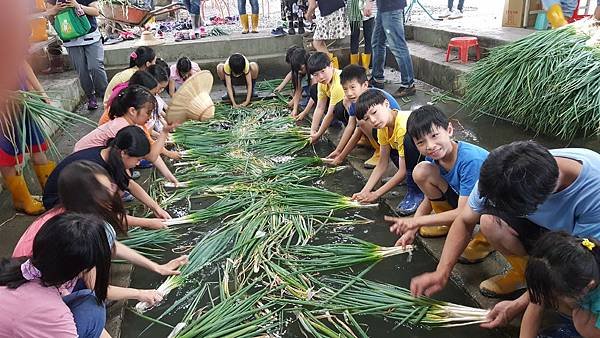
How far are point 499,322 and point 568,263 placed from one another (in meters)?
0.66

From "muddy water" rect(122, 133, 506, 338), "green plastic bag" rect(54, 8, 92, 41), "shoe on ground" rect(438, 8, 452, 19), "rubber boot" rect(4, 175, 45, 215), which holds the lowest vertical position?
"muddy water" rect(122, 133, 506, 338)

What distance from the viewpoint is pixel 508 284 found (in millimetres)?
2432

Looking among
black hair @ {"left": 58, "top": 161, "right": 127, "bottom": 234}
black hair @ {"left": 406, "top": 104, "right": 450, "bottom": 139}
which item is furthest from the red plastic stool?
black hair @ {"left": 58, "top": 161, "right": 127, "bottom": 234}

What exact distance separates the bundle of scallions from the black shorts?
179 centimetres

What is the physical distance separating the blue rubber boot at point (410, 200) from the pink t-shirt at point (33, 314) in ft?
7.45

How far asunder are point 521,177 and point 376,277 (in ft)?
3.83

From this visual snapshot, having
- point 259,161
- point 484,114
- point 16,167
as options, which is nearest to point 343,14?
point 484,114

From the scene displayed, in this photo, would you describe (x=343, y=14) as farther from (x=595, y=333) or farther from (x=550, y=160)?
(x=595, y=333)

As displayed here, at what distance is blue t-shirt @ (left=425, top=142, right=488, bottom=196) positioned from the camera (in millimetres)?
2574

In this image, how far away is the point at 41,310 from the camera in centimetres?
180

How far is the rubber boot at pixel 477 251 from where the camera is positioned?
275 centimetres

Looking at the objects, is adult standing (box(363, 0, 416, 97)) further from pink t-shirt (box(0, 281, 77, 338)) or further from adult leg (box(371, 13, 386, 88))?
pink t-shirt (box(0, 281, 77, 338))

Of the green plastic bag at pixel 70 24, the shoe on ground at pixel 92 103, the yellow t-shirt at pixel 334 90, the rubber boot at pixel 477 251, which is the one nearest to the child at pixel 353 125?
the yellow t-shirt at pixel 334 90

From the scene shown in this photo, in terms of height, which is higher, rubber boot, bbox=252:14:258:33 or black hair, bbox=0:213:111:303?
rubber boot, bbox=252:14:258:33
